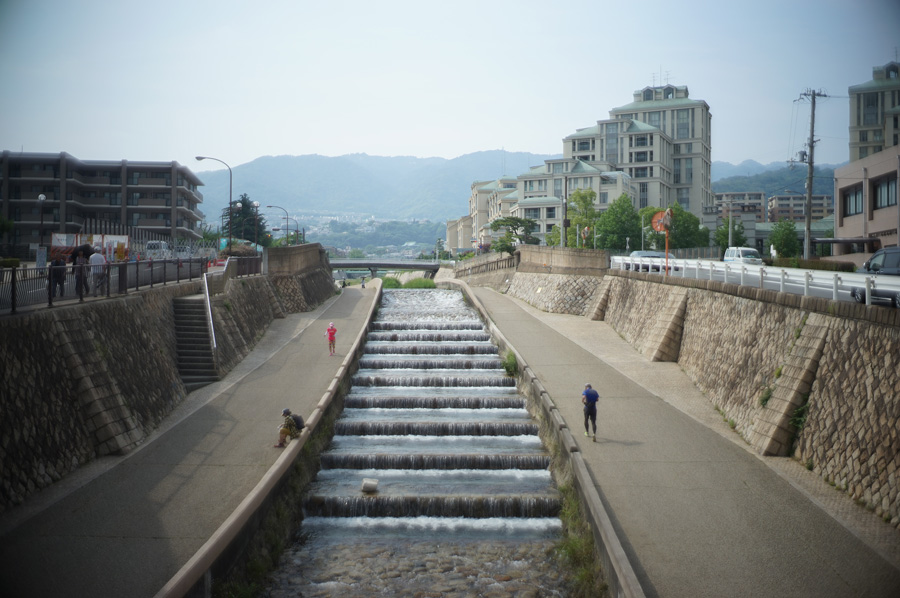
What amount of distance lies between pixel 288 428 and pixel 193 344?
30.4 feet

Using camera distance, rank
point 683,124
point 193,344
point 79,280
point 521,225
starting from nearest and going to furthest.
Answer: point 79,280, point 193,344, point 521,225, point 683,124

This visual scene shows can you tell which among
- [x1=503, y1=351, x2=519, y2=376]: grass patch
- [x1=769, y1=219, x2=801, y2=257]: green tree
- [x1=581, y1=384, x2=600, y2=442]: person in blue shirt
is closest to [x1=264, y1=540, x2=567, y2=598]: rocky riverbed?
[x1=581, y1=384, x2=600, y2=442]: person in blue shirt

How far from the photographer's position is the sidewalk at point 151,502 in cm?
1184

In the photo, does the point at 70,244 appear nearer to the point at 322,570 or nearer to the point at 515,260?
the point at 515,260

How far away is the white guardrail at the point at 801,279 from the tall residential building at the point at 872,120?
26.8 m

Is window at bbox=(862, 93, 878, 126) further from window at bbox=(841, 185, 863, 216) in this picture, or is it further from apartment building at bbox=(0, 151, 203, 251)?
apartment building at bbox=(0, 151, 203, 251)

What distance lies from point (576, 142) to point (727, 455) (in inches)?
4455

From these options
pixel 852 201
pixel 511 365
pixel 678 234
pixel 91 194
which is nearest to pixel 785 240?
pixel 678 234

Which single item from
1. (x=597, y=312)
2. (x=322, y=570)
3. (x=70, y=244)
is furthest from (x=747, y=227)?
(x=322, y=570)

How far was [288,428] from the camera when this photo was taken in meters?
18.8

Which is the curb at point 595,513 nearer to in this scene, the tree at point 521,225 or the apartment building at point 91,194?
the apartment building at point 91,194

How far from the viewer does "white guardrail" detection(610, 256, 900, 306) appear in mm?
15812

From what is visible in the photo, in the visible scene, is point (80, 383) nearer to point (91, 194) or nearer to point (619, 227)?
point (619, 227)

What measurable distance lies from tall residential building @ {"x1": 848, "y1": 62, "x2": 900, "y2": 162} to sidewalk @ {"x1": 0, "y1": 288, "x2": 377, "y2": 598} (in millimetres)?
46805
